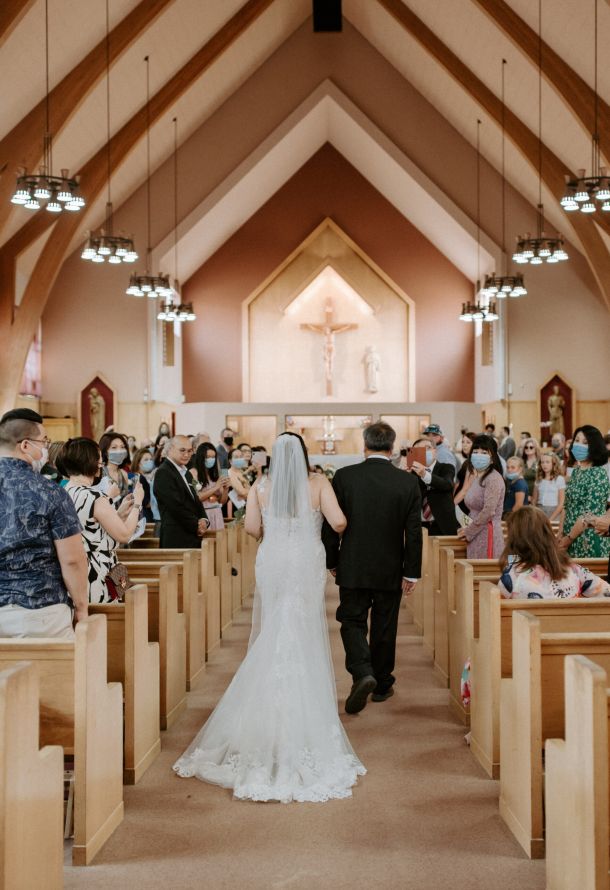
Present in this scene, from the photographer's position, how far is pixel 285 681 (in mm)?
4184

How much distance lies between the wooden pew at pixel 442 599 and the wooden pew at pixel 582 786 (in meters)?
2.81

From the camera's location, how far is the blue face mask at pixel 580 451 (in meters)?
5.93

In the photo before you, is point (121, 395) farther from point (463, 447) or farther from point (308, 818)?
point (308, 818)

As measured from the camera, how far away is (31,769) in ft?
8.87

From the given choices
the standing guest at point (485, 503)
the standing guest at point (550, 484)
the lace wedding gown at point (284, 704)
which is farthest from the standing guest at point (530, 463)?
the lace wedding gown at point (284, 704)

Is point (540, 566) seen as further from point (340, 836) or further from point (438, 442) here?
point (438, 442)

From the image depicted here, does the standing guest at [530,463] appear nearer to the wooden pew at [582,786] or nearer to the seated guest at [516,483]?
the seated guest at [516,483]

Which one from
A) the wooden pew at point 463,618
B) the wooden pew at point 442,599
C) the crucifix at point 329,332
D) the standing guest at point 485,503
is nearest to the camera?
the wooden pew at point 463,618

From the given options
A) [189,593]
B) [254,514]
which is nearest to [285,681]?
[254,514]

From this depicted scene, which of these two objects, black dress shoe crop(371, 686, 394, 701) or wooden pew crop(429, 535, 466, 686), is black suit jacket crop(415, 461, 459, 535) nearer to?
wooden pew crop(429, 535, 466, 686)

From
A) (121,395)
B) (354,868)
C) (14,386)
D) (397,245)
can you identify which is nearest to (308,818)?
(354,868)

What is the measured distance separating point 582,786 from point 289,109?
16.9 m

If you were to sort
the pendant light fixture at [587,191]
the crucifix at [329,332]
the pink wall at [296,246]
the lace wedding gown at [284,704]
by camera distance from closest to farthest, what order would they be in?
1. the lace wedding gown at [284,704]
2. the pendant light fixture at [587,191]
3. the pink wall at [296,246]
4. the crucifix at [329,332]

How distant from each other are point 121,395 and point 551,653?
52.4 feet
